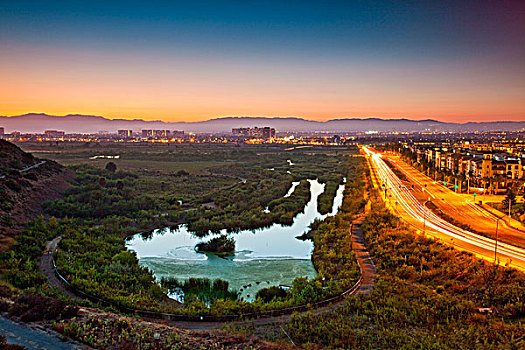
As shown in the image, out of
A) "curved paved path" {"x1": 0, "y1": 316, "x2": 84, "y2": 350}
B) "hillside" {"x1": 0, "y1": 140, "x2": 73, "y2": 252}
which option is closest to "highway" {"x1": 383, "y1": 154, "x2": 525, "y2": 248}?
"curved paved path" {"x1": 0, "y1": 316, "x2": 84, "y2": 350}

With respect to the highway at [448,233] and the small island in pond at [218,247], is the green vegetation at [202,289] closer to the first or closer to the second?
the small island in pond at [218,247]

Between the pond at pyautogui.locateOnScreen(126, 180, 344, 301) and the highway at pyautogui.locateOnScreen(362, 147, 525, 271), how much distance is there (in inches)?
323

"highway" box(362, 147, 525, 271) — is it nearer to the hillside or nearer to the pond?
the pond

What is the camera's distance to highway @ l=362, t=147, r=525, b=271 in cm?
2055

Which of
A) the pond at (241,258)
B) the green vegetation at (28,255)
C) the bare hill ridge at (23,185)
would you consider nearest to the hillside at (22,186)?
the bare hill ridge at (23,185)

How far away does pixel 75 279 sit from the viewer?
1792cm

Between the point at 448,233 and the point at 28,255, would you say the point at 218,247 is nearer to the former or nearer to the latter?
the point at 28,255

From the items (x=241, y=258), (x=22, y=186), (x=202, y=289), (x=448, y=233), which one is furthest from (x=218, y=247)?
(x=22, y=186)

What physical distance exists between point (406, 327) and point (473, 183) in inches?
1589

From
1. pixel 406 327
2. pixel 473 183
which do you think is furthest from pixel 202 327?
pixel 473 183

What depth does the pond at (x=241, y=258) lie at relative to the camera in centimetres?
2141

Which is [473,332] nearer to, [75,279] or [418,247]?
[418,247]

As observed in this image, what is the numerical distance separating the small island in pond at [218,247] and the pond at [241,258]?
50 cm

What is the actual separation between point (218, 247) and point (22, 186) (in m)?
20.2
